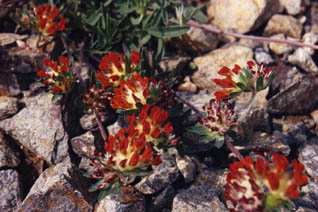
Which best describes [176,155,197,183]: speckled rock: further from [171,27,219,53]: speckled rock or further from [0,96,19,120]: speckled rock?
[0,96,19,120]: speckled rock

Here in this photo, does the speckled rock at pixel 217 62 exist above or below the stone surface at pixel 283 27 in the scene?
below

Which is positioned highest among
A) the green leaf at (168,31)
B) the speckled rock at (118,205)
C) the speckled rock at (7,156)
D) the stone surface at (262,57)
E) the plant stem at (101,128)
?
the green leaf at (168,31)

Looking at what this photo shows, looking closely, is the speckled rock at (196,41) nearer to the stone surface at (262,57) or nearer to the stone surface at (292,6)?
the stone surface at (262,57)

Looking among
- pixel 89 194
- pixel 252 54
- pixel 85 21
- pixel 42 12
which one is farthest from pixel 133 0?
pixel 89 194

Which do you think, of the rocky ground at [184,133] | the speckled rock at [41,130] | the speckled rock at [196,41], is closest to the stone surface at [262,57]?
the rocky ground at [184,133]

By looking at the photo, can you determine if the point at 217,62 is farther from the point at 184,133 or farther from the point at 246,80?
the point at 246,80

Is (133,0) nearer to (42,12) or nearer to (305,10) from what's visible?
(42,12)

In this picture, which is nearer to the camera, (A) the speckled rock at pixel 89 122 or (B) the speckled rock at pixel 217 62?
(A) the speckled rock at pixel 89 122

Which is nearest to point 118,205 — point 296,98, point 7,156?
point 7,156
